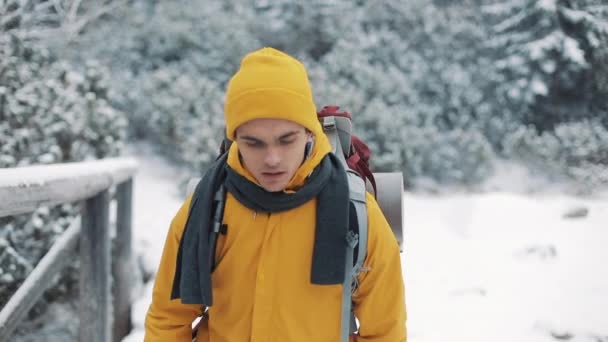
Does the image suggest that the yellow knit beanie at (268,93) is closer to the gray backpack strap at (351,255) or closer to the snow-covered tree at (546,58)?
the gray backpack strap at (351,255)

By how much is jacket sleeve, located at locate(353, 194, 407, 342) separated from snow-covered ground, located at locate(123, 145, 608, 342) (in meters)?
1.57

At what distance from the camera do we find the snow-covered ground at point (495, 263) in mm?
2936

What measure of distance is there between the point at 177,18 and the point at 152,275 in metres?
6.14

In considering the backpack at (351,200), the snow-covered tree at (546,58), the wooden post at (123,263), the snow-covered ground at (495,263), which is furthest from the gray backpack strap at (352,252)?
the snow-covered tree at (546,58)

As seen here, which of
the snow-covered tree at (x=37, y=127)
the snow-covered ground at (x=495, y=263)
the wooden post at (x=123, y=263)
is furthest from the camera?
the wooden post at (x=123, y=263)

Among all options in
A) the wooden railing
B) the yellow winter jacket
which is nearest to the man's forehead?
the yellow winter jacket

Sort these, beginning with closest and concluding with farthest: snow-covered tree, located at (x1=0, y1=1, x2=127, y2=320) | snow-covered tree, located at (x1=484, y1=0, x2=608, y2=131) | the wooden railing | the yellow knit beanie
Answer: the yellow knit beanie → the wooden railing → snow-covered tree, located at (x1=0, y1=1, x2=127, y2=320) → snow-covered tree, located at (x1=484, y1=0, x2=608, y2=131)

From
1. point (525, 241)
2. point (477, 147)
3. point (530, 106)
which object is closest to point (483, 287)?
point (525, 241)

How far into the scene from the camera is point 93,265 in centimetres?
242

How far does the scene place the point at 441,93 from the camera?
28.3ft

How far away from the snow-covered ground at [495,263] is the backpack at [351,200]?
1.60 m

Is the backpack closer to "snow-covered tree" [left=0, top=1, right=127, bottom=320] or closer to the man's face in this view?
the man's face

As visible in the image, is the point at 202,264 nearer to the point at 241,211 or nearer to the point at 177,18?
the point at 241,211

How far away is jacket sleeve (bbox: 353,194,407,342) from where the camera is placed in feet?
4.39
